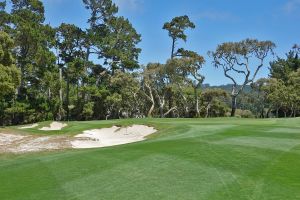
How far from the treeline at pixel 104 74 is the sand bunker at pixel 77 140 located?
73.5 ft

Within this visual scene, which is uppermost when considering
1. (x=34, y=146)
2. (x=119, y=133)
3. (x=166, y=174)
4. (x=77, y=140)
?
(x=119, y=133)

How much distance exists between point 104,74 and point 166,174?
64950 millimetres

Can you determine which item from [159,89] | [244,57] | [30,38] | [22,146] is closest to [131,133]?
[22,146]

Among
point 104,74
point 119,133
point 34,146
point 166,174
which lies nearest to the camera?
point 166,174

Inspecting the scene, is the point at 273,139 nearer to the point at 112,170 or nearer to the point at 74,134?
the point at 112,170

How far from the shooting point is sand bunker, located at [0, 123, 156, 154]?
23.7m

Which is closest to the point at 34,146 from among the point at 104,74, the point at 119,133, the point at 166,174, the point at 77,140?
the point at 77,140

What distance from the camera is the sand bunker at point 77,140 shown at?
23734 millimetres

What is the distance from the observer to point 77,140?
89.6 feet

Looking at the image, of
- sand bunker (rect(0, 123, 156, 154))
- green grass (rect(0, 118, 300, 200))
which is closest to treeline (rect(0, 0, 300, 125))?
sand bunker (rect(0, 123, 156, 154))

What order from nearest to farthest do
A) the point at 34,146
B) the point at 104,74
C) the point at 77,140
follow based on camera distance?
the point at 34,146
the point at 77,140
the point at 104,74

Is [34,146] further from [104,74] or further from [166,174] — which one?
[104,74]

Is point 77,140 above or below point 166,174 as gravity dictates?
above

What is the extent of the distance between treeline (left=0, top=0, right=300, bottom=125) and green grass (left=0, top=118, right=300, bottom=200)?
140 ft
